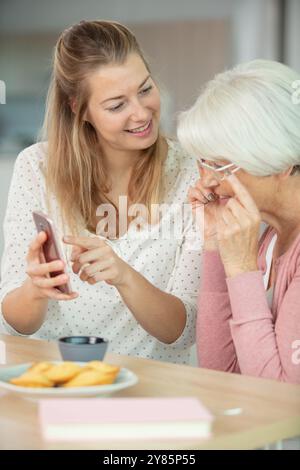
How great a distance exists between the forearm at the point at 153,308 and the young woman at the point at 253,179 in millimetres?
238

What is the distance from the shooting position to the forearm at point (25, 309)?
181cm

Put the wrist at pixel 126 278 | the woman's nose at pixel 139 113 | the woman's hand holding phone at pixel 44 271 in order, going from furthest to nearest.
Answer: the woman's nose at pixel 139 113
the wrist at pixel 126 278
the woman's hand holding phone at pixel 44 271

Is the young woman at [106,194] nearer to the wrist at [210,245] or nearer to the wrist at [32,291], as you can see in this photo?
the wrist at [32,291]

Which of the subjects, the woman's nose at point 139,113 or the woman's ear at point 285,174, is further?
the woman's nose at point 139,113

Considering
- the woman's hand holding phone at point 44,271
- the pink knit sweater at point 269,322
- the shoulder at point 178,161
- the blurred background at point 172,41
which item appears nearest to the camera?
the pink knit sweater at point 269,322

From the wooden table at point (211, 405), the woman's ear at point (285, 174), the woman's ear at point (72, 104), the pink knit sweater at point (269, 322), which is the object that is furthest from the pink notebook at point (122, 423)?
the woman's ear at point (72, 104)

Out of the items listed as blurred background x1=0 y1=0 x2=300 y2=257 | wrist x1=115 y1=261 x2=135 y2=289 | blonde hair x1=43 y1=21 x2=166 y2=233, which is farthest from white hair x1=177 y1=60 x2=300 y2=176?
blurred background x1=0 y1=0 x2=300 y2=257

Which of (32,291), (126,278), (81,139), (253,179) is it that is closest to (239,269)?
(253,179)

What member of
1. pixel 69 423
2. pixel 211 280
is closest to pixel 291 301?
pixel 211 280

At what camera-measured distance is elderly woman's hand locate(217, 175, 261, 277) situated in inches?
61.6

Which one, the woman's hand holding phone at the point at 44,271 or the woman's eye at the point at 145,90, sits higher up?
the woman's eye at the point at 145,90

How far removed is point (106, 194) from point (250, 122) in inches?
24.7

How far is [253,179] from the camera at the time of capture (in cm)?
159
